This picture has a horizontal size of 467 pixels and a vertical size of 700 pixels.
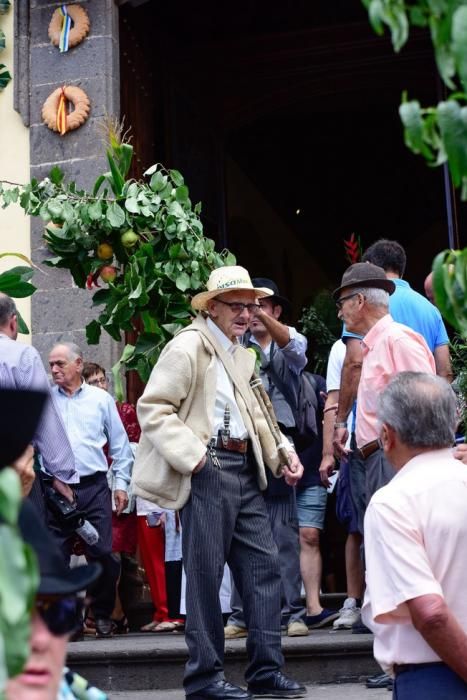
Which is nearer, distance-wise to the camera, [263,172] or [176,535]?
[176,535]

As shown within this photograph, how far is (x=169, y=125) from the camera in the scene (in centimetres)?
1080

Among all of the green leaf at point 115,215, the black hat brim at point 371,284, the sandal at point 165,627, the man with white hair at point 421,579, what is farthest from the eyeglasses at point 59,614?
the sandal at point 165,627

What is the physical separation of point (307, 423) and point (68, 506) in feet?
5.19

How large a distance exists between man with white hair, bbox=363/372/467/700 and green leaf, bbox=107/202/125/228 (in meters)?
3.25

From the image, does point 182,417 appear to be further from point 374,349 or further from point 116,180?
point 116,180

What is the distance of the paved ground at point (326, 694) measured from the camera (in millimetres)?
6012

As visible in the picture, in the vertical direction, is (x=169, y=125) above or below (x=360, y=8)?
below

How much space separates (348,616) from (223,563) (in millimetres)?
1594

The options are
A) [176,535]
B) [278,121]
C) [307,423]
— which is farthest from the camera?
[278,121]

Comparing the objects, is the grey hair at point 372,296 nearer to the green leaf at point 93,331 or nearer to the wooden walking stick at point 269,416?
the wooden walking stick at point 269,416

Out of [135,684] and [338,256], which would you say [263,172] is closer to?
[338,256]

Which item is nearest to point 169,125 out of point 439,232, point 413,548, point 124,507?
point 124,507

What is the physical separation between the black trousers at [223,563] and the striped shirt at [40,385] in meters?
0.60

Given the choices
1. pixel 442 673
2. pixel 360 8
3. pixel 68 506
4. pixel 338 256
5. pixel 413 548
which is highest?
pixel 360 8
